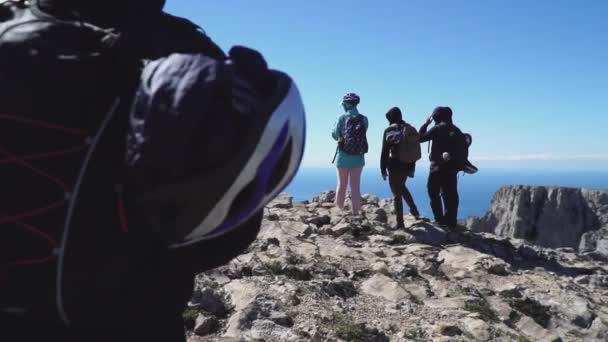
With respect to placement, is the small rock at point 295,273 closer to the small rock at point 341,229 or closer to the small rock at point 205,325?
the small rock at point 205,325

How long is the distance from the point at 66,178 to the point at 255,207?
1.98 feet

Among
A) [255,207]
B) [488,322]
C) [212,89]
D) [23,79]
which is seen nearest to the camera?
[212,89]

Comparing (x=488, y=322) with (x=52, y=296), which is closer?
(x=52, y=296)

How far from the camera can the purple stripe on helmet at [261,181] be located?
1498 mm

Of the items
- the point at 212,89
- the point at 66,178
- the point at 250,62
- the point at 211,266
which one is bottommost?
the point at 211,266

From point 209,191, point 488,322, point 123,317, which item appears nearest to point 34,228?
point 123,317

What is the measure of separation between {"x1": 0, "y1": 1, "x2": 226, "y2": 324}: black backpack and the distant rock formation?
27778mm

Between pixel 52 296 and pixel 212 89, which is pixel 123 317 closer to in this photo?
pixel 52 296

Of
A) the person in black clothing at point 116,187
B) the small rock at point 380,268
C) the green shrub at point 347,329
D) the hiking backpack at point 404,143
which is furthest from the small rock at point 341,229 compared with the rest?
the person in black clothing at point 116,187

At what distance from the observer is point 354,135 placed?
1030 centimetres

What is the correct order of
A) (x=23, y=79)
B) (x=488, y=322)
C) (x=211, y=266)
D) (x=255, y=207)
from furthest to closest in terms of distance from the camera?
1. (x=488, y=322)
2. (x=211, y=266)
3. (x=255, y=207)
4. (x=23, y=79)

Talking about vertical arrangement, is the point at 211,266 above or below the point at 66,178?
below

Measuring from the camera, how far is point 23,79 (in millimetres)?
1509

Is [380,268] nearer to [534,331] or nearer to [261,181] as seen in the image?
[534,331]
